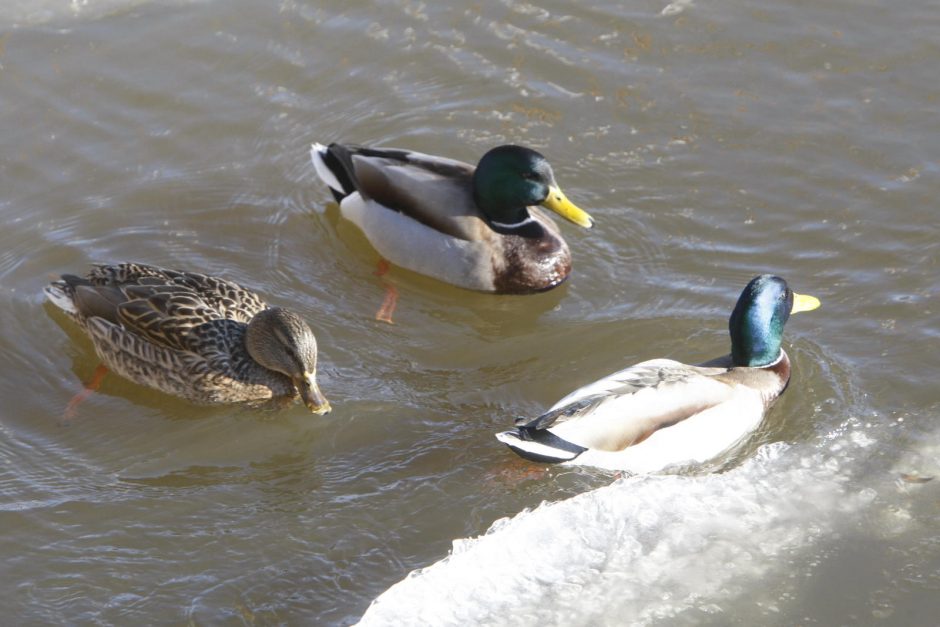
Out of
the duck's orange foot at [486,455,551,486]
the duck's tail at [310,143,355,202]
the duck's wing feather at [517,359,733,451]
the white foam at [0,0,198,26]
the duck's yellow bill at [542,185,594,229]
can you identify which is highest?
the white foam at [0,0,198,26]

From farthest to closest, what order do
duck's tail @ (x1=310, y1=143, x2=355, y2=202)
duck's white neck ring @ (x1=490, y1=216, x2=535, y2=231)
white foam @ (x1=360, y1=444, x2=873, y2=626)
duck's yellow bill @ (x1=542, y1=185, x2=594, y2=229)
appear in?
1. duck's tail @ (x1=310, y1=143, x2=355, y2=202)
2. duck's white neck ring @ (x1=490, y1=216, x2=535, y2=231)
3. duck's yellow bill @ (x1=542, y1=185, x2=594, y2=229)
4. white foam @ (x1=360, y1=444, x2=873, y2=626)

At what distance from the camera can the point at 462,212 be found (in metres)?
7.93

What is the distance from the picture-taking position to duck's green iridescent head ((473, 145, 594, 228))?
7.74 meters

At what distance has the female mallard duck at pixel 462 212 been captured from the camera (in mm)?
7742

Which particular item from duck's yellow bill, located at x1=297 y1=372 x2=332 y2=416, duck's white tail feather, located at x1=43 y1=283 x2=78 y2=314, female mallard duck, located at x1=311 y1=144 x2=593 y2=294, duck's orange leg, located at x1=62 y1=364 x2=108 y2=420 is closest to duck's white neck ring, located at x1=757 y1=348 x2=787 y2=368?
female mallard duck, located at x1=311 y1=144 x2=593 y2=294

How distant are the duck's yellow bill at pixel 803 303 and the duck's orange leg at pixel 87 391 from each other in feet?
11.7

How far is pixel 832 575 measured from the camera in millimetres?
5602

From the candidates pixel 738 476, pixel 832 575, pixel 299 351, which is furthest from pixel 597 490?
pixel 299 351

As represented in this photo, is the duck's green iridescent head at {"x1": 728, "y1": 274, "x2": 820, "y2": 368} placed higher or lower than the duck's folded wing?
lower

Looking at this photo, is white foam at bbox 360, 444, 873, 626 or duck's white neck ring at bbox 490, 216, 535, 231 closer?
white foam at bbox 360, 444, 873, 626

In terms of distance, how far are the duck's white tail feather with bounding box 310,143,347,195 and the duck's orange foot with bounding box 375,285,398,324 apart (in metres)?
0.83

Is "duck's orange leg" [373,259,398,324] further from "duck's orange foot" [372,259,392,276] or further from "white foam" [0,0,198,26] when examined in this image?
"white foam" [0,0,198,26]

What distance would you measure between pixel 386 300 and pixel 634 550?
2391mm

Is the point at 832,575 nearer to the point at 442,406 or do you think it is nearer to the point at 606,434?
the point at 606,434
